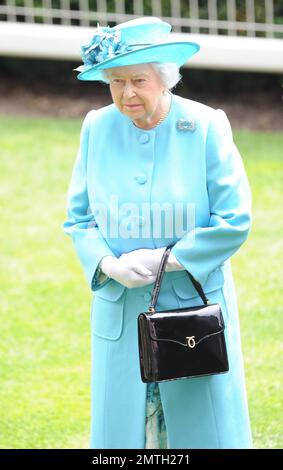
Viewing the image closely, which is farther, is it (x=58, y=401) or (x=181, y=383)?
(x=58, y=401)

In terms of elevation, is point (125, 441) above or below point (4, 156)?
below

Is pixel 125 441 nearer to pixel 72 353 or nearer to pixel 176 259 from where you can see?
pixel 176 259

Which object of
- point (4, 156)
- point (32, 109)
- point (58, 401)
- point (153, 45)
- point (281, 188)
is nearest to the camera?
point (153, 45)

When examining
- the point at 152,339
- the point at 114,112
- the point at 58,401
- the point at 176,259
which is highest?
the point at 114,112

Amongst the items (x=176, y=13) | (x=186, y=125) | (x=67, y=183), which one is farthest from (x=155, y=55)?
(x=176, y=13)

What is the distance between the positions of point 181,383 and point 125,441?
32 centimetres

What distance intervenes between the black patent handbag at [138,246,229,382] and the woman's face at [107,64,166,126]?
1.75 feet

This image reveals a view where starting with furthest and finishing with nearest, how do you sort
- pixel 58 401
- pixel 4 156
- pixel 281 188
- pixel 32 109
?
1. pixel 32 109
2. pixel 4 156
3. pixel 281 188
4. pixel 58 401

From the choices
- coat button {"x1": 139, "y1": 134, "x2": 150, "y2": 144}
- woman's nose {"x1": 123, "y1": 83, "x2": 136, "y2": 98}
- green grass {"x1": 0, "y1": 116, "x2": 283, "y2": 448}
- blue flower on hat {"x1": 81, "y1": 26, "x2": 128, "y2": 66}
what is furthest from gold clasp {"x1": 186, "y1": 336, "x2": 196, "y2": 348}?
green grass {"x1": 0, "y1": 116, "x2": 283, "y2": 448}

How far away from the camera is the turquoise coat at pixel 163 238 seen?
4520mm

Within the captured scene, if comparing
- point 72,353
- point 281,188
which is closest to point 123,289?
point 72,353

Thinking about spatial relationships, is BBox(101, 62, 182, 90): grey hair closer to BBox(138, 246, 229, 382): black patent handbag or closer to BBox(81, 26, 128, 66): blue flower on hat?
BBox(81, 26, 128, 66): blue flower on hat

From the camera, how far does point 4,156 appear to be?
10.6 meters

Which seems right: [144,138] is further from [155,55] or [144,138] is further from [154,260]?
[154,260]
